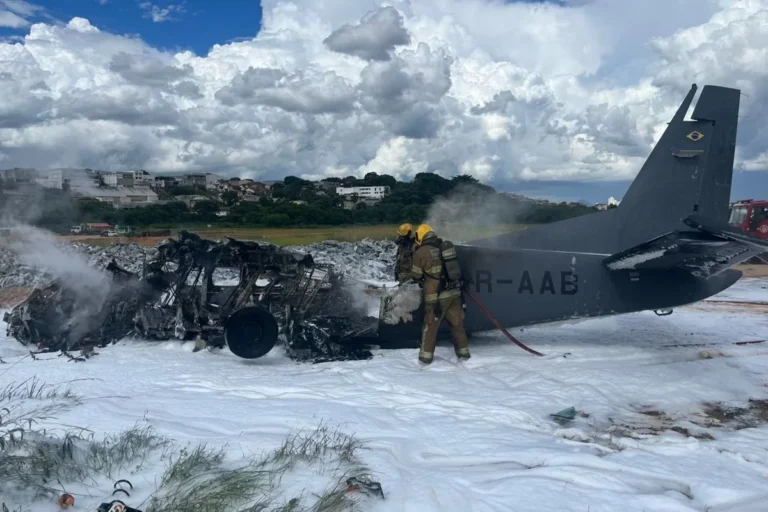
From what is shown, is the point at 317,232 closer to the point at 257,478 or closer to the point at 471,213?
the point at 471,213

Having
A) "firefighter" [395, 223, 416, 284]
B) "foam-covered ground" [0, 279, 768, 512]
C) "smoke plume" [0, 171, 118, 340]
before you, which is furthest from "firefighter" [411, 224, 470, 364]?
"smoke plume" [0, 171, 118, 340]

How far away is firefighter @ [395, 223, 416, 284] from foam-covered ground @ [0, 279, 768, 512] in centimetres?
142

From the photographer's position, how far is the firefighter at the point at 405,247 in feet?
31.4

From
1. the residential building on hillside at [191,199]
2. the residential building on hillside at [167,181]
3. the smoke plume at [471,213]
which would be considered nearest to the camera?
the smoke plume at [471,213]

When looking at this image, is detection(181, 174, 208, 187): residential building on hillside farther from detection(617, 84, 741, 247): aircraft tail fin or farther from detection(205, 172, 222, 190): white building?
detection(617, 84, 741, 247): aircraft tail fin

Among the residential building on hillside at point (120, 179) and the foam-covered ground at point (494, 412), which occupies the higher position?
the residential building on hillside at point (120, 179)

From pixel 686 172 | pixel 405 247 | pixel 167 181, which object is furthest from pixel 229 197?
pixel 686 172

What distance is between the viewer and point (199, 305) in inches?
348

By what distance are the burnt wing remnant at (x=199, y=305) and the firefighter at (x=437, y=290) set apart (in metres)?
1.08

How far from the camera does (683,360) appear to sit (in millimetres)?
8641

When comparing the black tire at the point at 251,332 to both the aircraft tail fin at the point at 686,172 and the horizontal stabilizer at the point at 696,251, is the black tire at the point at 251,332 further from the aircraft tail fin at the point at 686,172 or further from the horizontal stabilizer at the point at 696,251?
the aircraft tail fin at the point at 686,172

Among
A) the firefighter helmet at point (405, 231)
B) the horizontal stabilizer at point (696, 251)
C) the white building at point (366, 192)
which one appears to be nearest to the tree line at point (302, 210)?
the white building at point (366, 192)

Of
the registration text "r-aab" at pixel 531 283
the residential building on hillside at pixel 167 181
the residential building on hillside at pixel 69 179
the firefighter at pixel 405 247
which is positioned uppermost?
the residential building on hillside at pixel 167 181

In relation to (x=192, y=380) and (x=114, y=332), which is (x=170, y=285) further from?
(x=192, y=380)
